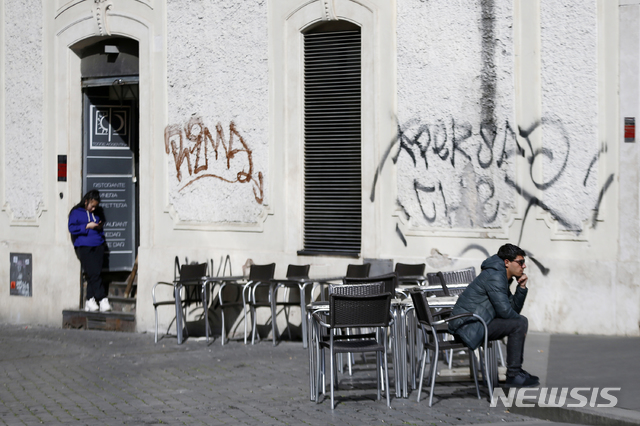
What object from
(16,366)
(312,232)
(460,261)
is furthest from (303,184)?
(16,366)

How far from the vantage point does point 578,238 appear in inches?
402

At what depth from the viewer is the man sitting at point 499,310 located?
748cm

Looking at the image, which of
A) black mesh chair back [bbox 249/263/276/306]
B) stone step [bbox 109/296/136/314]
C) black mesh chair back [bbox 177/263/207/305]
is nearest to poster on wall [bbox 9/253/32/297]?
stone step [bbox 109/296/136/314]

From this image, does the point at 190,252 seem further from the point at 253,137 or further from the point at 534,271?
the point at 534,271

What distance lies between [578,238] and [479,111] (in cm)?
195

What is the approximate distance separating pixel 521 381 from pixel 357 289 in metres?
1.67

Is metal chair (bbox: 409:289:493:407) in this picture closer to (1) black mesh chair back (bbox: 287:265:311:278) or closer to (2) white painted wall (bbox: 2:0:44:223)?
(1) black mesh chair back (bbox: 287:265:311:278)

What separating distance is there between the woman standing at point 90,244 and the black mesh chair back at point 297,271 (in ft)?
12.0

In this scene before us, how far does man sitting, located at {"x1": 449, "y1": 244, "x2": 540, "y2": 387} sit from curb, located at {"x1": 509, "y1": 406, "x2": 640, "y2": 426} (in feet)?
2.06

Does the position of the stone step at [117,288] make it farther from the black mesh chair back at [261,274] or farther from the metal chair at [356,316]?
the metal chair at [356,316]

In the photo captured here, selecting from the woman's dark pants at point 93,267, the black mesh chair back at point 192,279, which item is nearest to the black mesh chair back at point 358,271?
the black mesh chair back at point 192,279

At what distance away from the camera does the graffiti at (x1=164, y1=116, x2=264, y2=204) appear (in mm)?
12336

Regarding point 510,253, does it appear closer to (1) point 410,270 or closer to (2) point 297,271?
(1) point 410,270

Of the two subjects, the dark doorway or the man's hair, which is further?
the dark doorway
